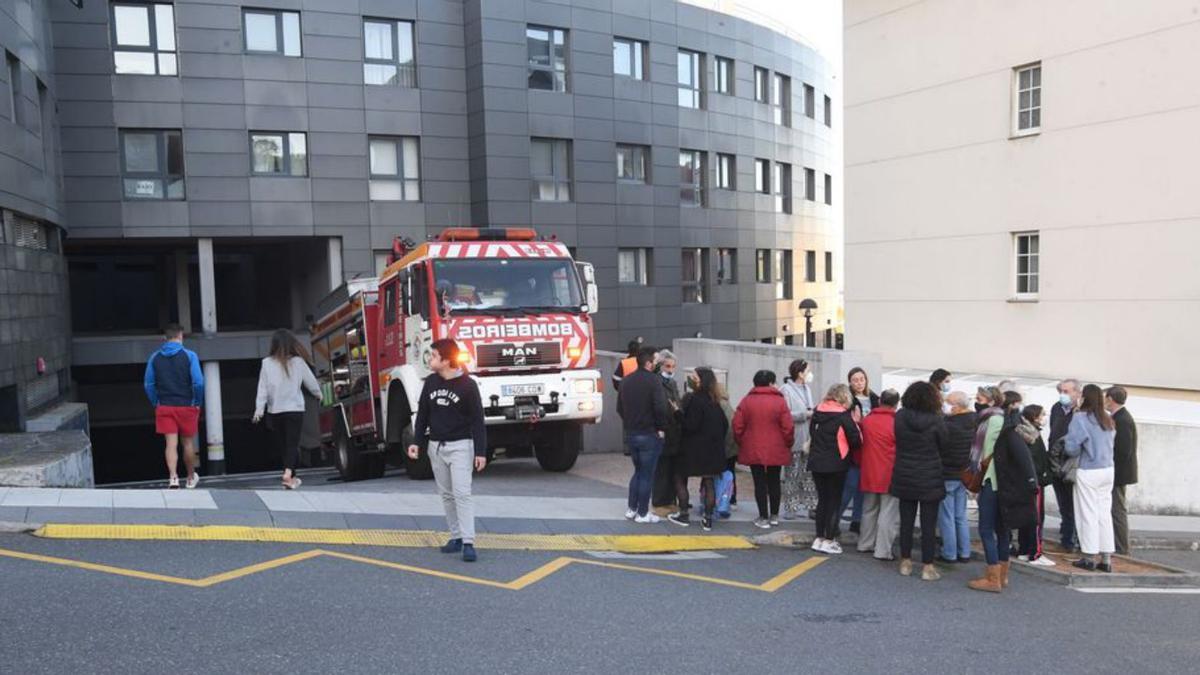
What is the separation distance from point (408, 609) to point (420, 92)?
22.9 meters

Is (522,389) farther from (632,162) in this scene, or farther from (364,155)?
(632,162)

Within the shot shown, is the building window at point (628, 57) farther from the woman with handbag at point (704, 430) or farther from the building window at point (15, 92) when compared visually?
the woman with handbag at point (704, 430)

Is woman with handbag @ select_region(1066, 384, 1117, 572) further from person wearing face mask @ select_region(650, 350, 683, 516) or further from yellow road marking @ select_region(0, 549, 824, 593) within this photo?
person wearing face mask @ select_region(650, 350, 683, 516)

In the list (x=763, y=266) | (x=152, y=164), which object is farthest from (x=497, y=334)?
(x=763, y=266)

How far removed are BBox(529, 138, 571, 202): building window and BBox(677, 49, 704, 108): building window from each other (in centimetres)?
586

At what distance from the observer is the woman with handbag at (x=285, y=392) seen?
11.4m

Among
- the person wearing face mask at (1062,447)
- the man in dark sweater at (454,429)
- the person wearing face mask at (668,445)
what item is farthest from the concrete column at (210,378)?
the person wearing face mask at (1062,447)

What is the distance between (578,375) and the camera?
12.6 m

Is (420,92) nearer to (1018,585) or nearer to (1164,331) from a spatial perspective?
(1164,331)

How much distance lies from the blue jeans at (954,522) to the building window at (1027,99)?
1000 centimetres

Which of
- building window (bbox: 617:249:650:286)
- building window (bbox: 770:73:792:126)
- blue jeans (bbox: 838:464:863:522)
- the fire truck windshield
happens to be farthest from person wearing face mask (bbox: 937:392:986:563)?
building window (bbox: 770:73:792:126)

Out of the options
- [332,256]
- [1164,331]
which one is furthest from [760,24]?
[1164,331]

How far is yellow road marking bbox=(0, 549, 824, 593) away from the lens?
699cm

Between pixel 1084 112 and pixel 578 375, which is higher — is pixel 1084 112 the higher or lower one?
the higher one
